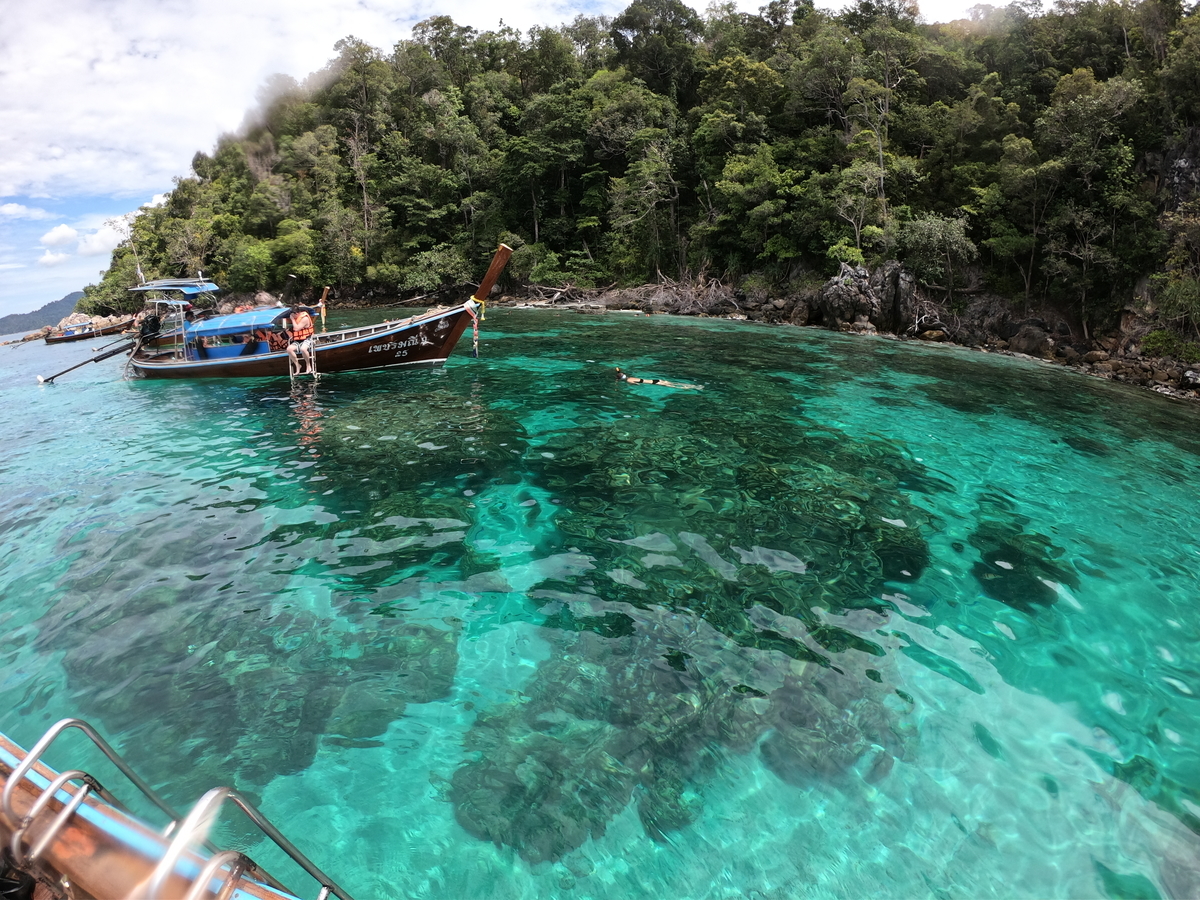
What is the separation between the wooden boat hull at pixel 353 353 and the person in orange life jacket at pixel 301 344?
374 millimetres

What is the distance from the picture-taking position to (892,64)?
1174 inches

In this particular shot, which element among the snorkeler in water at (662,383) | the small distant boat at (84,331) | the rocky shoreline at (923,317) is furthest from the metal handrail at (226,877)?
the small distant boat at (84,331)

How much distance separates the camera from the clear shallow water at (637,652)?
3.50 meters

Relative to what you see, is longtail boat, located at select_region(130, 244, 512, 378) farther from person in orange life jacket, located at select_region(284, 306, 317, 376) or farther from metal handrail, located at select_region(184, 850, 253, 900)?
metal handrail, located at select_region(184, 850, 253, 900)

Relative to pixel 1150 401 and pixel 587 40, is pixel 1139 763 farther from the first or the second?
pixel 587 40

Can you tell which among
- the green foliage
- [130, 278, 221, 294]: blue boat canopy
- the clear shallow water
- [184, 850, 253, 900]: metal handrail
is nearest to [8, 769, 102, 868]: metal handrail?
[184, 850, 253, 900]: metal handrail

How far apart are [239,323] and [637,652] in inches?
655

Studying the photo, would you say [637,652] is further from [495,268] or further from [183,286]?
[183,286]

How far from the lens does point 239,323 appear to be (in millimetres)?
16203

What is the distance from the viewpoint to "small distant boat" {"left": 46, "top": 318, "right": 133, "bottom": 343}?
40.2 meters

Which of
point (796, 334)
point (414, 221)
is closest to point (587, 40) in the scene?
point (414, 221)

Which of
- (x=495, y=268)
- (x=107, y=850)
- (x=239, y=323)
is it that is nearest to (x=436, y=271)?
(x=239, y=323)

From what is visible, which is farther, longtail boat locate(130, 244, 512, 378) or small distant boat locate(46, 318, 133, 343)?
small distant boat locate(46, 318, 133, 343)

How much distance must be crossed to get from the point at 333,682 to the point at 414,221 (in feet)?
163
